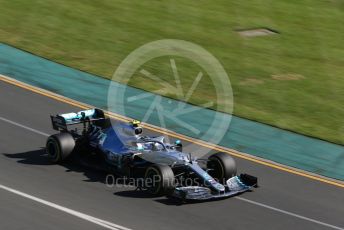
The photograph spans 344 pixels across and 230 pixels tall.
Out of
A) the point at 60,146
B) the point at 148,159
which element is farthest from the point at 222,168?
the point at 60,146

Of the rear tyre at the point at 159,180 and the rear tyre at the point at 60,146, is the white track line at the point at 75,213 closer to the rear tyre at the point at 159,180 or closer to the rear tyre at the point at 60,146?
the rear tyre at the point at 159,180

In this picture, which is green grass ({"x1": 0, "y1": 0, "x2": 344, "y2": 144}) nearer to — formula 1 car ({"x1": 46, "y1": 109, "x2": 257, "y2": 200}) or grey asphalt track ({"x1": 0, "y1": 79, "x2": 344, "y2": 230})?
grey asphalt track ({"x1": 0, "y1": 79, "x2": 344, "y2": 230})

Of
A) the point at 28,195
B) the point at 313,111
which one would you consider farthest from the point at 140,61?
the point at 28,195

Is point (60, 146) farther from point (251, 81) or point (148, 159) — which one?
point (251, 81)

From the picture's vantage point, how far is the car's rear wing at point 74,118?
19.2 meters

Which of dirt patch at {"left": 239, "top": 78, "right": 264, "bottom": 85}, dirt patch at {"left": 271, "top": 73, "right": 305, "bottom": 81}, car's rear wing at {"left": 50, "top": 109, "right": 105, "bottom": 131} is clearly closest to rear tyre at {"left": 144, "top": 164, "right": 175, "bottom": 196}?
car's rear wing at {"left": 50, "top": 109, "right": 105, "bottom": 131}

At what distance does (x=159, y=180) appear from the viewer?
16672 mm

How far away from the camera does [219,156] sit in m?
17.9

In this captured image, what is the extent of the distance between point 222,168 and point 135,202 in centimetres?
230

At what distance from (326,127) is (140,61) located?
7879 millimetres

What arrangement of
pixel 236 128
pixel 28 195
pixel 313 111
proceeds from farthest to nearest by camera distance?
pixel 313 111 < pixel 236 128 < pixel 28 195

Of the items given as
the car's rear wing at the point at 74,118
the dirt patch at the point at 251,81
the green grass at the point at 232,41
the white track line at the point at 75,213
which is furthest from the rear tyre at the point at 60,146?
the dirt patch at the point at 251,81

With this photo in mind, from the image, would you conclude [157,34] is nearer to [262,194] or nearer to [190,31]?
[190,31]

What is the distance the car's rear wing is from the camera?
19.2 metres
